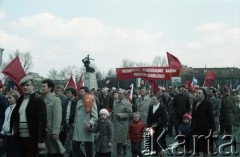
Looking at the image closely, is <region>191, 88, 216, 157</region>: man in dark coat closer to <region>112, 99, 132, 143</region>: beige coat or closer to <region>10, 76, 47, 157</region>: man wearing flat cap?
<region>112, 99, 132, 143</region>: beige coat

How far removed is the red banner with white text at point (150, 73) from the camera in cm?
1511

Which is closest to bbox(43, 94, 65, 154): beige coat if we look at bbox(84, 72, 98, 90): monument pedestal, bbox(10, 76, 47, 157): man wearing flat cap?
bbox(10, 76, 47, 157): man wearing flat cap

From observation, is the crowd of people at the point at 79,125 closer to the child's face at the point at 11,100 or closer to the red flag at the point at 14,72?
the child's face at the point at 11,100

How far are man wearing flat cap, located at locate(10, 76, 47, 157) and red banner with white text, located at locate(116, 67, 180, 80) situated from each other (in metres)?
7.79

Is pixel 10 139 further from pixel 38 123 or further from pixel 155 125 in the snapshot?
pixel 155 125

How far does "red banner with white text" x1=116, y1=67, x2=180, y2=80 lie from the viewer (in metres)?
15.1

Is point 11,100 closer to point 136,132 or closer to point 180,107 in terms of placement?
point 136,132

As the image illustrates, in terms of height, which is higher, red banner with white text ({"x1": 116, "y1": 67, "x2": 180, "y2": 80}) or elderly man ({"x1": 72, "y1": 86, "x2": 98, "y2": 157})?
red banner with white text ({"x1": 116, "y1": 67, "x2": 180, "y2": 80})

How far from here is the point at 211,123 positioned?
10.2 meters

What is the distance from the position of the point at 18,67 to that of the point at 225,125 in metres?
9.21

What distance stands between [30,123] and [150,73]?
8211 millimetres

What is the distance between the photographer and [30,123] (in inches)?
297

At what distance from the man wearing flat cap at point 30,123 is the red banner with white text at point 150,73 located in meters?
7.79

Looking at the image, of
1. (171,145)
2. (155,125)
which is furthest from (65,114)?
(171,145)
